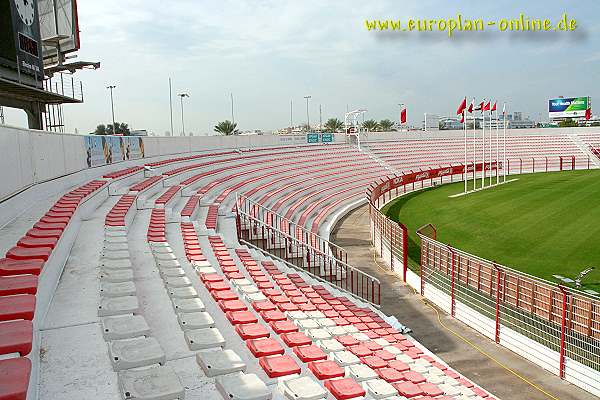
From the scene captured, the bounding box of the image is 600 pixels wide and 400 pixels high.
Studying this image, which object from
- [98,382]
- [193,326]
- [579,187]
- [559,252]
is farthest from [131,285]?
[579,187]

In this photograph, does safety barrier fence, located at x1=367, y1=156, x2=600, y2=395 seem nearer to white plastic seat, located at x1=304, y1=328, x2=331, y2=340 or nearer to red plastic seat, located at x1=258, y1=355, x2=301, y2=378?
white plastic seat, located at x1=304, y1=328, x2=331, y2=340

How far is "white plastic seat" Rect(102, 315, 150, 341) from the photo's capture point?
543cm

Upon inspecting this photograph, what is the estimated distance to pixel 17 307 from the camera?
16.2 ft

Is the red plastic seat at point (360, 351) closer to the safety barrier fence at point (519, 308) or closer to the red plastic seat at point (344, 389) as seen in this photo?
the red plastic seat at point (344, 389)

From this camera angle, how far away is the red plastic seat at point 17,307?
476cm

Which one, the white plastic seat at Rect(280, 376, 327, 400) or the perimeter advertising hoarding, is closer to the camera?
the white plastic seat at Rect(280, 376, 327, 400)

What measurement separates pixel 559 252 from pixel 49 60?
85.4 ft

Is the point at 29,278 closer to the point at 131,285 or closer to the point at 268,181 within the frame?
the point at 131,285

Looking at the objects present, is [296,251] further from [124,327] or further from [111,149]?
[124,327]

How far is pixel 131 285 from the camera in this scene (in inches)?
285

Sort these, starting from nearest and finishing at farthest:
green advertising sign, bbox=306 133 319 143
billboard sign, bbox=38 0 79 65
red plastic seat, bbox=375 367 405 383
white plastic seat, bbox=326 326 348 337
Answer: red plastic seat, bbox=375 367 405 383
white plastic seat, bbox=326 326 348 337
billboard sign, bbox=38 0 79 65
green advertising sign, bbox=306 133 319 143

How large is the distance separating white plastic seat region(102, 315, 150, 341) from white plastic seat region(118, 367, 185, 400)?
0.95m

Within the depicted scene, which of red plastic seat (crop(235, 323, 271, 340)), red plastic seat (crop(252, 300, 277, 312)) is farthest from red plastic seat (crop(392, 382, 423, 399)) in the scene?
red plastic seat (crop(252, 300, 277, 312))

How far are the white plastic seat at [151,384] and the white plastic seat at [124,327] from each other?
95cm
